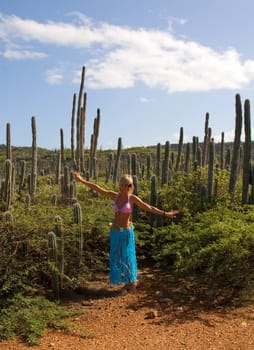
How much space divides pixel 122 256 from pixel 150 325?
1184 millimetres

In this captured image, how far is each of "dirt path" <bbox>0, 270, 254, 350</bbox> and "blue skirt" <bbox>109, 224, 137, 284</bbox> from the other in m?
0.26

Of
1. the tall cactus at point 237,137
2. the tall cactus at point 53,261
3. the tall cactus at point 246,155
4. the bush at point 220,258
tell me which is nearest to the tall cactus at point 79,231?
the tall cactus at point 53,261

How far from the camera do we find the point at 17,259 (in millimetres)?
5965

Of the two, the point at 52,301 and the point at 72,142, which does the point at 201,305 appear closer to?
the point at 52,301

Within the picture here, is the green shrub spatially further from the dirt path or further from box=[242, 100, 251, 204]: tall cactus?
box=[242, 100, 251, 204]: tall cactus

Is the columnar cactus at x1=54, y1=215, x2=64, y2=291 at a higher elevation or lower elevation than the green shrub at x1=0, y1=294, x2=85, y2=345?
higher

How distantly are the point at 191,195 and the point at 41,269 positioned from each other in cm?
380

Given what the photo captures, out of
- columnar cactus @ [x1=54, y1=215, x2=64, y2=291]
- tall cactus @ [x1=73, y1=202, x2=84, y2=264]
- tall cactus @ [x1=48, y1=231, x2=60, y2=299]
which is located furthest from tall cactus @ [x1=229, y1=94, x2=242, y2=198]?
tall cactus @ [x1=48, y1=231, x2=60, y2=299]

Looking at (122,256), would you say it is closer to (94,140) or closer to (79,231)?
(79,231)

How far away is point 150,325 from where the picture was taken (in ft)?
15.9

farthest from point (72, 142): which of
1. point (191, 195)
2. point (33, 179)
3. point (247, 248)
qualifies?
point (247, 248)

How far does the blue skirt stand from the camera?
19.0 feet

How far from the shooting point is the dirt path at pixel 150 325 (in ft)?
14.5

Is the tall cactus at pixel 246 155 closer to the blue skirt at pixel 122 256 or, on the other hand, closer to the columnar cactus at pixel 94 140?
the blue skirt at pixel 122 256
